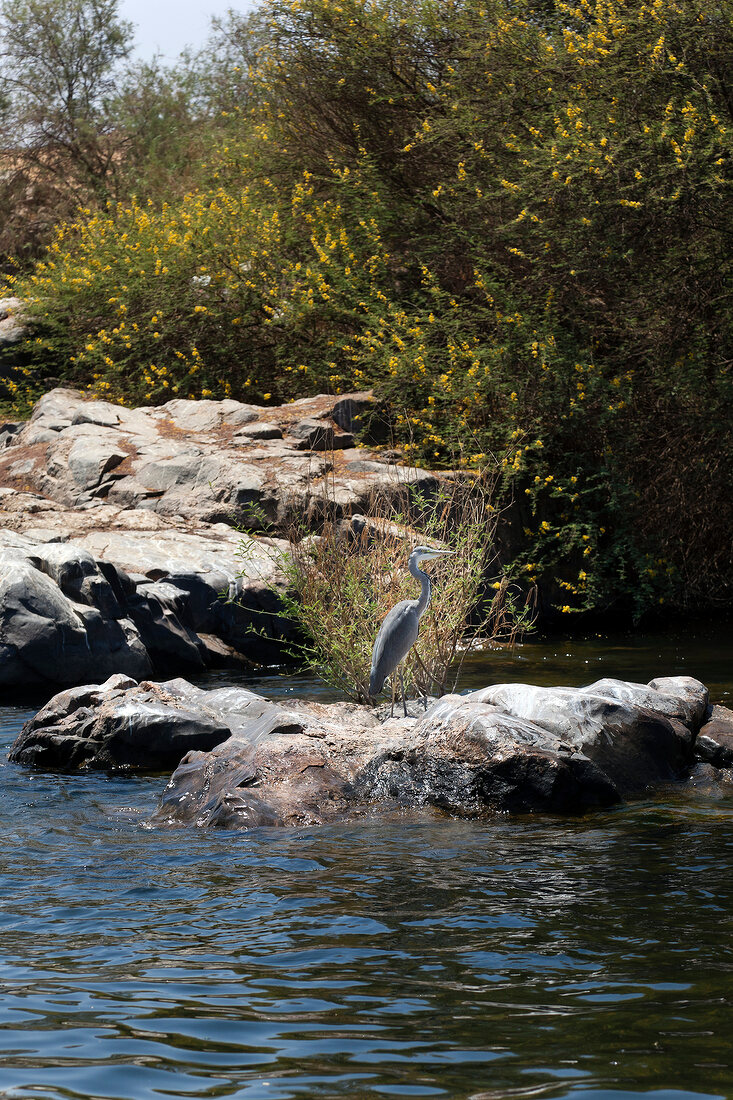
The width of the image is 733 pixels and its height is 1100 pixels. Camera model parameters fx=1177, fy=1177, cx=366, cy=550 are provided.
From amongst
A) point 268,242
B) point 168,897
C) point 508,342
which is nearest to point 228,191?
point 268,242

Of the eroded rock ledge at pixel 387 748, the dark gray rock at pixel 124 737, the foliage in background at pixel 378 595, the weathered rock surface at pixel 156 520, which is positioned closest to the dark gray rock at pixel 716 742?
the eroded rock ledge at pixel 387 748

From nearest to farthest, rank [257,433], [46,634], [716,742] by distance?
[716,742] < [46,634] < [257,433]

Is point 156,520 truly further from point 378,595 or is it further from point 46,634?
point 378,595

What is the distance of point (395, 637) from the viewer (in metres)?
7.20

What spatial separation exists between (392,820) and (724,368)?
8.22 meters

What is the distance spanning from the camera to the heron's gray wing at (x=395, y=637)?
716 centimetres

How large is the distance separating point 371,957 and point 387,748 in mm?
2583

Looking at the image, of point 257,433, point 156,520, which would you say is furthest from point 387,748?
point 257,433

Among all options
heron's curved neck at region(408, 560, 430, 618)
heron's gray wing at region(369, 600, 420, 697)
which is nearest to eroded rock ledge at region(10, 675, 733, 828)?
heron's gray wing at region(369, 600, 420, 697)

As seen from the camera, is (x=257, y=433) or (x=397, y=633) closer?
(x=397, y=633)

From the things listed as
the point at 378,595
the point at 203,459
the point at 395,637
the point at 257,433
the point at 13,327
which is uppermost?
the point at 13,327

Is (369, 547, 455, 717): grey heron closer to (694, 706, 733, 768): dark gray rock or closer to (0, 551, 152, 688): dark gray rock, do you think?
(694, 706, 733, 768): dark gray rock

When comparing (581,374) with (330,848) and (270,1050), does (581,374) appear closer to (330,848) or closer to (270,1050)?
(330,848)

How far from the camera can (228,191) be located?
1891 cm
